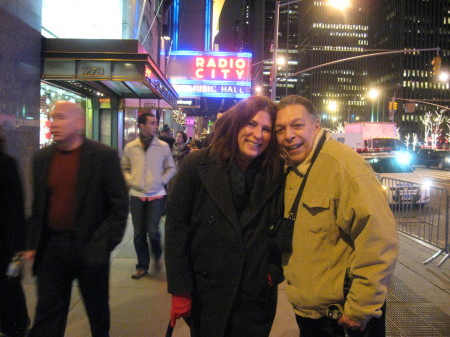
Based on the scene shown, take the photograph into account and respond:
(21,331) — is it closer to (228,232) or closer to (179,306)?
(179,306)

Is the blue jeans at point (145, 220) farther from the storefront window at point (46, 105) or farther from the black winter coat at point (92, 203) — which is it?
the storefront window at point (46, 105)

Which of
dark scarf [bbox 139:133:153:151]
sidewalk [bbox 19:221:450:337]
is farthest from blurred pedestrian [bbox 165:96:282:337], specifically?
dark scarf [bbox 139:133:153:151]

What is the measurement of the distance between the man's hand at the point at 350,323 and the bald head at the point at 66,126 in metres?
2.23

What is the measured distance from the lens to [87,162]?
2799mm

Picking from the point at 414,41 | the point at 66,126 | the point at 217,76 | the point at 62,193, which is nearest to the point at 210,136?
the point at 66,126

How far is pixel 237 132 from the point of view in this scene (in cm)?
224

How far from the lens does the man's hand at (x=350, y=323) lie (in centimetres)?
190

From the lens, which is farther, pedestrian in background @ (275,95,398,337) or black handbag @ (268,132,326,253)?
black handbag @ (268,132,326,253)

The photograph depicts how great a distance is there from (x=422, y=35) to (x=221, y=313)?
131936mm

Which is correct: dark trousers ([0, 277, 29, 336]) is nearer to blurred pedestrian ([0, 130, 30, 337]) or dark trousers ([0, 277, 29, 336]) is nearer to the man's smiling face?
blurred pedestrian ([0, 130, 30, 337])

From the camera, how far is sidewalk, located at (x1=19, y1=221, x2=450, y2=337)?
3725 millimetres

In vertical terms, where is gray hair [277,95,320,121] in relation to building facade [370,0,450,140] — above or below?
below

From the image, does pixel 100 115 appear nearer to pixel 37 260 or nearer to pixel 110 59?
pixel 110 59

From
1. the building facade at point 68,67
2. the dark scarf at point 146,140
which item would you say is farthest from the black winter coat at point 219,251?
the building facade at point 68,67
